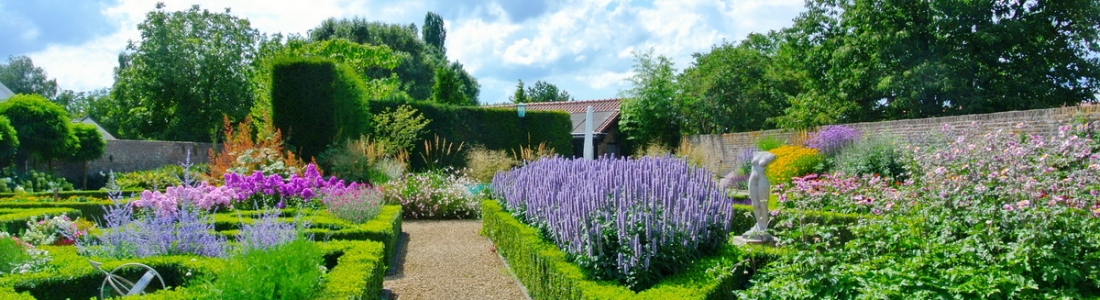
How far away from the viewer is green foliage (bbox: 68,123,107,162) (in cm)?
1404

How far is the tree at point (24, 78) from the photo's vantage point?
4212 centimetres

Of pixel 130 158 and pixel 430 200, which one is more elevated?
pixel 130 158

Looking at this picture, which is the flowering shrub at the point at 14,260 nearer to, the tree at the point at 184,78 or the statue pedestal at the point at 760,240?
the statue pedestal at the point at 760,240

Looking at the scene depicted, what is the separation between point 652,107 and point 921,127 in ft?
32.0

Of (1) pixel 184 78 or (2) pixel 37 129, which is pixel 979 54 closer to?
(2) pixel 37 129

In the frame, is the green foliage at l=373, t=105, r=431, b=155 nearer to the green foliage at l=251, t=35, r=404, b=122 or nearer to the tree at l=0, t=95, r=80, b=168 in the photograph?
the tree at l=0, t=95, r=80, b=168

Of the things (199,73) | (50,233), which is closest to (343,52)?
(199,73)

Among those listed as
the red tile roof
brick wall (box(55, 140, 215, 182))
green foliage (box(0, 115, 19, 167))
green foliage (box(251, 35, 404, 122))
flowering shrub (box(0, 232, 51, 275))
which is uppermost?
green foliage (box(251, 35, 404, 122))

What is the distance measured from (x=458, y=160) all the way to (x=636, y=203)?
12.9m

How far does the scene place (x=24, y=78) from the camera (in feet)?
141

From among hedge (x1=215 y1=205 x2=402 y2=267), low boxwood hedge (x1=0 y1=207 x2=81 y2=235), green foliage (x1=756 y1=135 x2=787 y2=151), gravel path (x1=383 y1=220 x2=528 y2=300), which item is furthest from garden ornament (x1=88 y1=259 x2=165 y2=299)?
green foliage (x1=756 y1=135 x2=787 y2=151)

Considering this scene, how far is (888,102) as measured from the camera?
53.7 ft

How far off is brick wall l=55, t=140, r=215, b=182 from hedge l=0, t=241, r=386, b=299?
11.7 metres

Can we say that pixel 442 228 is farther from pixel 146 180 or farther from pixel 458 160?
pixel 458 160
